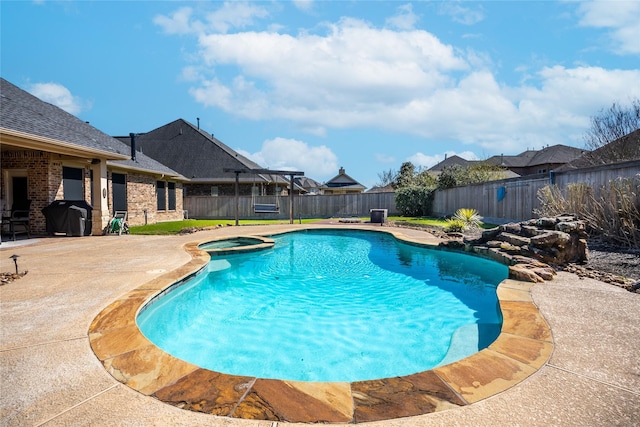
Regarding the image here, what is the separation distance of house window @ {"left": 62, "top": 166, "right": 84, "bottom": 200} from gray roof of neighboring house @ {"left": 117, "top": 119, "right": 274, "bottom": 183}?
10.6 meters

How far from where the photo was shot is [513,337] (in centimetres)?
266

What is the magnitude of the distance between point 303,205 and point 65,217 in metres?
14.1


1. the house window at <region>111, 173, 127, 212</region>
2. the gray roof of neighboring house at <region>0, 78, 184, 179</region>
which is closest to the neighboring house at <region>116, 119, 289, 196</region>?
the house window at <region>111, 173, 127, 212</region>

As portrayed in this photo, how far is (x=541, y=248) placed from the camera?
590cm

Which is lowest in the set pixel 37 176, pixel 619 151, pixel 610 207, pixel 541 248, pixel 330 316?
pixel 330 316

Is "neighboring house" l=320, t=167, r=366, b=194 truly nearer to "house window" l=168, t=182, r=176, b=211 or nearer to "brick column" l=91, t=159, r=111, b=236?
"house window" l=168, t=182, r=176, b=211

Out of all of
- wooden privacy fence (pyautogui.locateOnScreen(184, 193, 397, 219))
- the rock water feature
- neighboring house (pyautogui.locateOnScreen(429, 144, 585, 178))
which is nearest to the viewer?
the rock water feature

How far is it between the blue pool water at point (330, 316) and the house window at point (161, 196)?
1141 cm

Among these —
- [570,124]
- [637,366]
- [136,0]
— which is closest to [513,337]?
[637,366]

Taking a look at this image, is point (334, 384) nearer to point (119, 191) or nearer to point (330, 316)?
point (330, 316)

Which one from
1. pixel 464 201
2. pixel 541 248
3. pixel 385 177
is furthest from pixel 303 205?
pixel 385 177

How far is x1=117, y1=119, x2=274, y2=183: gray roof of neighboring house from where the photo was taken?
73.9ft

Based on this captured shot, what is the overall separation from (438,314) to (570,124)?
23.8 meters

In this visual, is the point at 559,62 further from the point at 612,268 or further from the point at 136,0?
the point at 136,0
